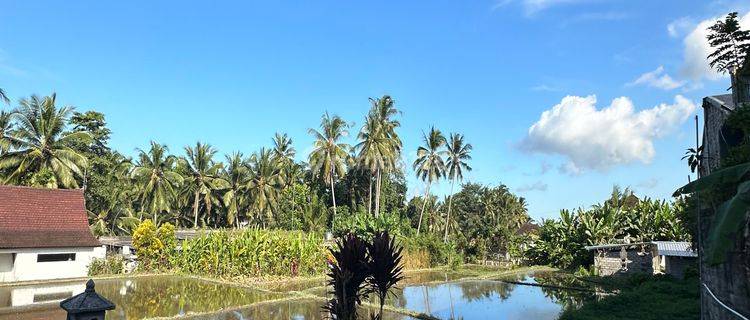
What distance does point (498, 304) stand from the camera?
16094 millimetres

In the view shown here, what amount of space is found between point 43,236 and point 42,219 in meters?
1.30

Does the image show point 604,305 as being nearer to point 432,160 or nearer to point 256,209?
point 432,160

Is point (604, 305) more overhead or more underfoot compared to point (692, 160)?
more underfoot

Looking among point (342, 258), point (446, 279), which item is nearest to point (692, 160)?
point (342, 258)

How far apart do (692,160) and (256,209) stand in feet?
123

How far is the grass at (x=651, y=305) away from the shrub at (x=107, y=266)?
2116 centimetres

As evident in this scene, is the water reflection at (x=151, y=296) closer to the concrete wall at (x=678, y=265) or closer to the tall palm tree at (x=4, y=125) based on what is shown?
the tall palm tree at (x=4, y=125)

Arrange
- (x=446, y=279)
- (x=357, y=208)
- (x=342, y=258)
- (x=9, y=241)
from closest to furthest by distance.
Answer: (x=342, y=258)
(x=9, y=241)
(x=446, y=279)
(x=357, y=208)

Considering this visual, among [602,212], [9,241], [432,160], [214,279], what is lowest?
[214,279]

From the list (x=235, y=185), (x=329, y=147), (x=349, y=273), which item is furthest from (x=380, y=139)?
(x=349, y=273)

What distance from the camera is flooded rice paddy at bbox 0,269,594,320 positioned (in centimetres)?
1395

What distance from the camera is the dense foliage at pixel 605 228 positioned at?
2575 centimetres

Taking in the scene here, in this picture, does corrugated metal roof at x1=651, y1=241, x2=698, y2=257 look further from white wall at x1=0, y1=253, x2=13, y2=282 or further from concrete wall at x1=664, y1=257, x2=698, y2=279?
white wall at x1=0, y1=253, x2=13, y2=282

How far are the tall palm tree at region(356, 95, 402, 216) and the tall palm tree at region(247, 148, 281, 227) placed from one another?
1194cm
